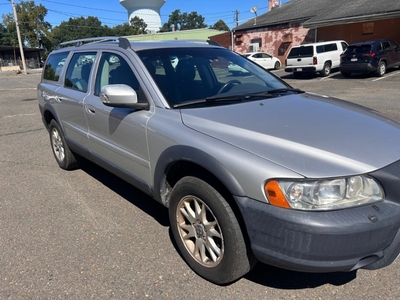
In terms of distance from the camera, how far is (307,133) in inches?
92.4

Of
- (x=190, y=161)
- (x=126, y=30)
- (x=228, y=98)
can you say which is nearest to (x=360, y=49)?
(x=228, y=98)

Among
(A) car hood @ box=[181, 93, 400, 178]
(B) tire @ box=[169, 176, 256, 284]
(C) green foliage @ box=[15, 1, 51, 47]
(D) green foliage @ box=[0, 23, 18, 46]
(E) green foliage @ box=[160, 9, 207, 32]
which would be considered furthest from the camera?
(E) green foliage @ box=[160, 9, 207, 32]

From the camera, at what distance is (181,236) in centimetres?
282

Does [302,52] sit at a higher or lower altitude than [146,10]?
lower

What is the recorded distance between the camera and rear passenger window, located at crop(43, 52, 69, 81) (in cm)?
492

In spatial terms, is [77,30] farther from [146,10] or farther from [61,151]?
[61,151]

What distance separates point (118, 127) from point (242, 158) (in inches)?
61.4

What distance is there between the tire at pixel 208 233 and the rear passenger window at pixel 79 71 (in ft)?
6.81

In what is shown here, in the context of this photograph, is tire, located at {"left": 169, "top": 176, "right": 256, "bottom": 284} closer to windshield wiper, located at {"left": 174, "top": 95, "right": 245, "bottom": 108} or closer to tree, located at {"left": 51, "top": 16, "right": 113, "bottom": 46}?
windshield wiper, located at {"left": 174, "top": 95, "right": 245, "bottom": 108}

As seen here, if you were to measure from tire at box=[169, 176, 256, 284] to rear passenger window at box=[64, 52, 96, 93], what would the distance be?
2.08m

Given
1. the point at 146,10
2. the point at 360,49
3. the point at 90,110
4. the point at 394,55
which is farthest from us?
the point at 146,10

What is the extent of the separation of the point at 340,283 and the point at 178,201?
52.8 inches

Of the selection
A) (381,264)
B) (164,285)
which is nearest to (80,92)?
(164,285)

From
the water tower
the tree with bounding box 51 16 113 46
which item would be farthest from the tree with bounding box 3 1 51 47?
the tree with bounding box 51 16 113 46
